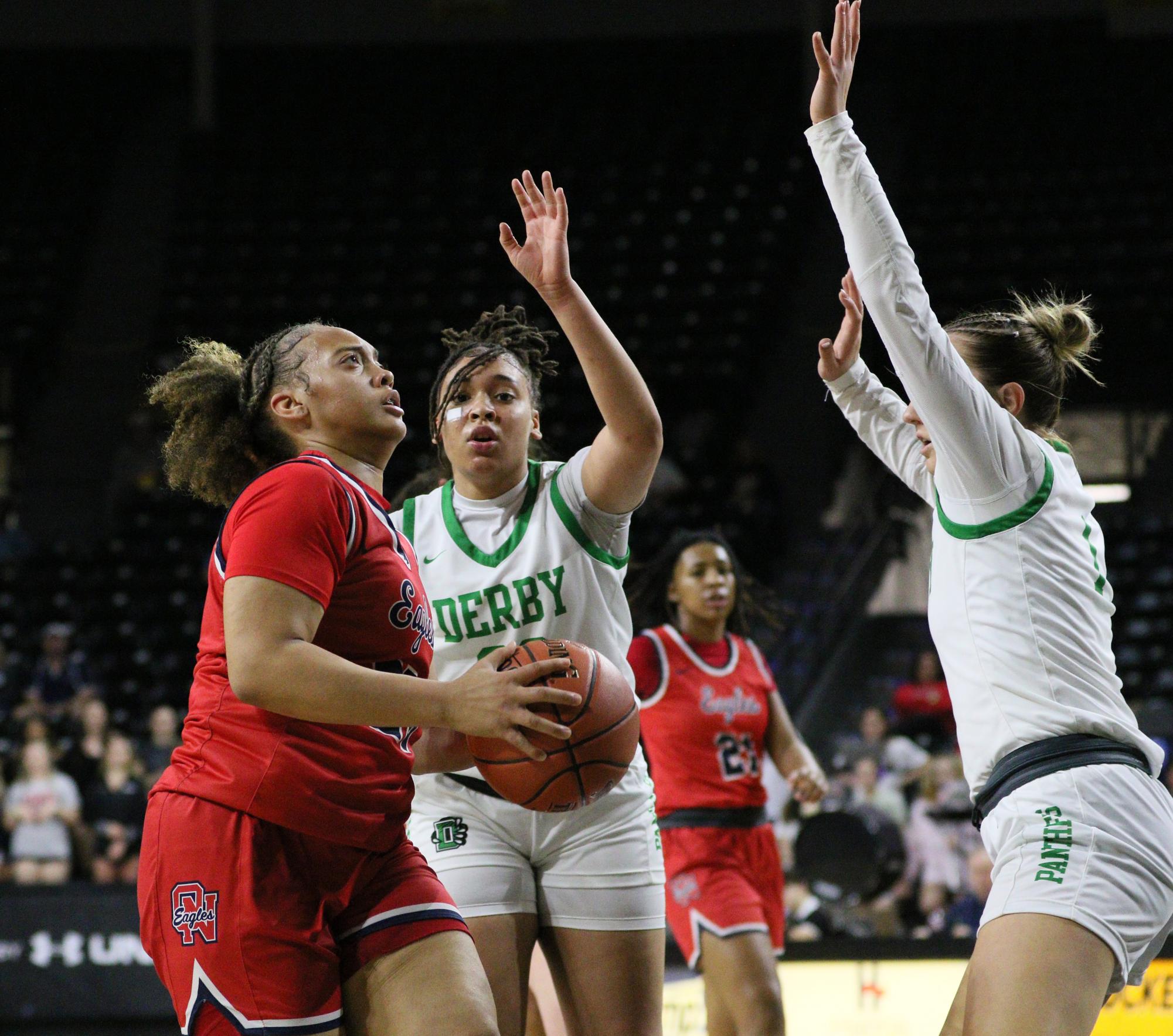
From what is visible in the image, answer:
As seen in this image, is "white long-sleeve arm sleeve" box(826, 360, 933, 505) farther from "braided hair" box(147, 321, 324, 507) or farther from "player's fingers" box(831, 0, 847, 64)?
"braided hair" box(147, 321, 324, 507)

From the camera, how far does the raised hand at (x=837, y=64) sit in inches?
117

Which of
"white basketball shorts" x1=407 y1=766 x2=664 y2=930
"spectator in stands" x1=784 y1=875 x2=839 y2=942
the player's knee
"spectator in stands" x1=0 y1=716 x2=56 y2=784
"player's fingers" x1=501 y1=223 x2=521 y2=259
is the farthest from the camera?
"spectator in stands" x1=0 y1=716 x2=56 y2=784

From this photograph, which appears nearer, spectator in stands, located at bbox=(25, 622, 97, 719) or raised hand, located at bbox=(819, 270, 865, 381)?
raised hand, located at bbox=(819, 270, 865, 381)

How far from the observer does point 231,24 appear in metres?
16.4

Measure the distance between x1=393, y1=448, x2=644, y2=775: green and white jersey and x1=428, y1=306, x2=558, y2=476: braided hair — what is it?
0.33 metres

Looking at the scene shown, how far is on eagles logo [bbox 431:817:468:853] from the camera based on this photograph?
3.49 m

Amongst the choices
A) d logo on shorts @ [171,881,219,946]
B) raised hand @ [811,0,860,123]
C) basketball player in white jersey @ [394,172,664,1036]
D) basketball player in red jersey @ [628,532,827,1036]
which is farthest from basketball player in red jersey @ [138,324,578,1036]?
basketball player in red jersey @ [628,532,827,1036]

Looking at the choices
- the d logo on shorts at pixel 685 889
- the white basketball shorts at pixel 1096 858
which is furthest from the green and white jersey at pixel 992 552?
the d logo on shorts at pixel 685 889

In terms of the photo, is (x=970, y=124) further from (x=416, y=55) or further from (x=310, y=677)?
(x=310, y=677)

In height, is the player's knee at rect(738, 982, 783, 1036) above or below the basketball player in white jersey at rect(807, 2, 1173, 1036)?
below

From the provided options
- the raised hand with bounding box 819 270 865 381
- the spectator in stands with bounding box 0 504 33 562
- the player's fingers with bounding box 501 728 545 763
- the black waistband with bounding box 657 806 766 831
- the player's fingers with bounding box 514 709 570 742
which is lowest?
the player's fingers with bounding box 501 728 545 763

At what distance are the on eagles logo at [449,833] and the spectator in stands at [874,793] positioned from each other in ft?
16.5

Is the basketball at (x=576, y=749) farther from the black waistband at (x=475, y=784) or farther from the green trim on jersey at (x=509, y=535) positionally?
the green trim on jersey at (x=509, y=535)

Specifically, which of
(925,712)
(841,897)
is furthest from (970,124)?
(841,897)
